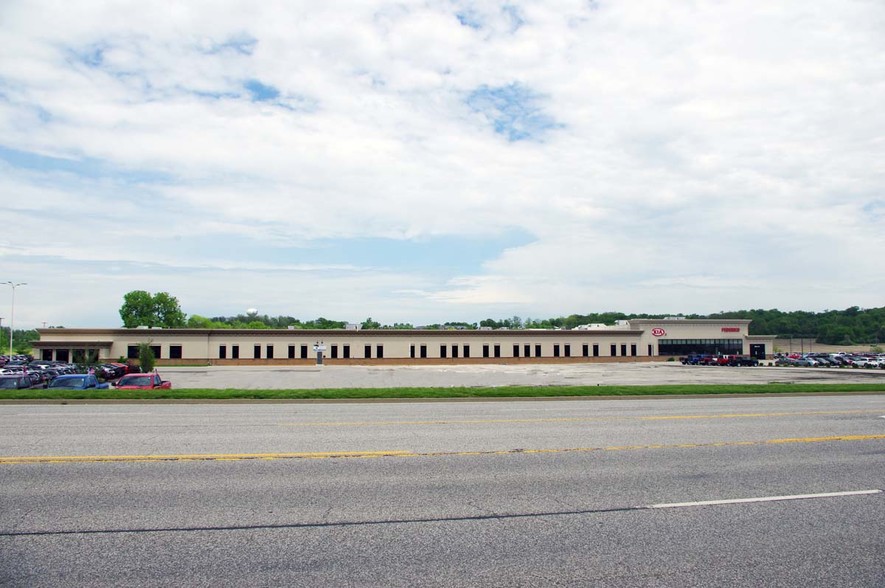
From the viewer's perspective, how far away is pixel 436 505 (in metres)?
8.28

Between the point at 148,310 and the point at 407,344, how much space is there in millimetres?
91245

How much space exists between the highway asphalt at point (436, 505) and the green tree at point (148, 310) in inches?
5601

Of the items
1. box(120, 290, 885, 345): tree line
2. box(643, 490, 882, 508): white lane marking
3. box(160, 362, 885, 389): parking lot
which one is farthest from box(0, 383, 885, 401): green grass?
box(120, 290, 885, 345): tree line

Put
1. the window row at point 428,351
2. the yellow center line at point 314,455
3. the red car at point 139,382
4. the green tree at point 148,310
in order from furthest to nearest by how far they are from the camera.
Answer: the green tree at point 148,310
the window row at point 428,351
the red car at point 139,382
the yellow center line at point 314,455

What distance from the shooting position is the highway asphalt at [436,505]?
6.17 metres

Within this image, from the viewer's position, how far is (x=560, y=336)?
85.7 meters

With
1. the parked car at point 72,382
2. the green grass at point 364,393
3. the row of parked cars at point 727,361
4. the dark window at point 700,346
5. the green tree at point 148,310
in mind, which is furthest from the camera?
the green tree at point 148,310

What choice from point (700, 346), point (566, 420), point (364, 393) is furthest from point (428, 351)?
point (566, 420)

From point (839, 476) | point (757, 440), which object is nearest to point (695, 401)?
point (757, 440)

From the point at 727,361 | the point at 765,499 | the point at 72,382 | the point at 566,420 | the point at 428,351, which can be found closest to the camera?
the point at 765,499

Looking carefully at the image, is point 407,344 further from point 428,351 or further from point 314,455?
point 314,455

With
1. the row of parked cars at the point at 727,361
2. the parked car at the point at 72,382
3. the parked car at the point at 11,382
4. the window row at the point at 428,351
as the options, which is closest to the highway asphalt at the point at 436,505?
the parked car at the point at 72,382

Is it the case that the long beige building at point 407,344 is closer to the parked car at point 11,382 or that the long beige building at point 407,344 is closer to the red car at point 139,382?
the parked car at point 11,382

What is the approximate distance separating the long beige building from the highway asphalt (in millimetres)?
62560
